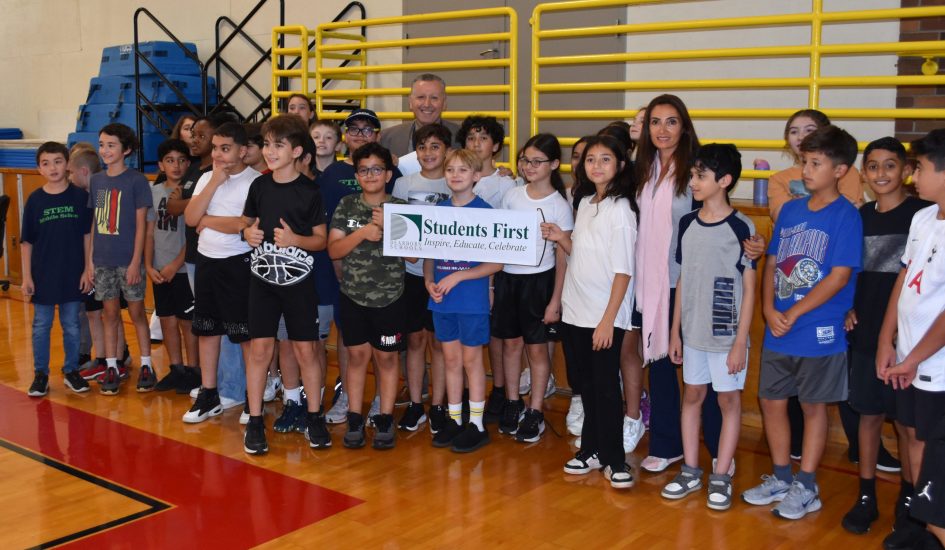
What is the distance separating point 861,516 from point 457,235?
6.82 ft

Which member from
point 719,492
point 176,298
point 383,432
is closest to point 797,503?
point 719,492

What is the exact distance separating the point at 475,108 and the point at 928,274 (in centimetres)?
556

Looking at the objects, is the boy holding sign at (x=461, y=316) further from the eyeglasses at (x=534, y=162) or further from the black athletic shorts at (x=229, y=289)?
the black athletic shorts at (x=229, y=289)

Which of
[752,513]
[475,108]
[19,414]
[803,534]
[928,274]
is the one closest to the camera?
[928,274]

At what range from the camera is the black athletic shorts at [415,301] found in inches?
179

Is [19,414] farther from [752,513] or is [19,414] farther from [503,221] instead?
[752,513]

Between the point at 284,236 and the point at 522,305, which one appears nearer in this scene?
the point at 284,236

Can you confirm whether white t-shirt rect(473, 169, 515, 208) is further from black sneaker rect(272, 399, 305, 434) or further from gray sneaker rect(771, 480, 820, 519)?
gray sneaker rect(771, 480, 820, 519)

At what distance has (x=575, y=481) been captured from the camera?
3.93 metres

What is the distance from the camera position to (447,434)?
4.38 metres

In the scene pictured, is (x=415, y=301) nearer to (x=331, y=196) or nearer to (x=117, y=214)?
(x=331, y=196)

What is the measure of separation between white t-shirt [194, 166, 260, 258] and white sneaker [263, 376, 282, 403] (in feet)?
3.31

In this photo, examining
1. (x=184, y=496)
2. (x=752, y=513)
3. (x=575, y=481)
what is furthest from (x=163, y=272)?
(x=752, y=513)

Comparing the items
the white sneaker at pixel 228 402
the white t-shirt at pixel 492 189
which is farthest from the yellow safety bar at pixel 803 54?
the white sneaker at pixel 228 402
